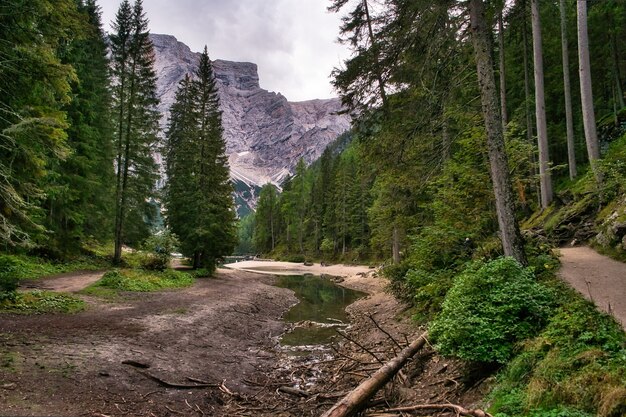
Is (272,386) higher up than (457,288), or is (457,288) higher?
(457,288)

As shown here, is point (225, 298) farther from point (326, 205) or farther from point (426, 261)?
point (326, 205)

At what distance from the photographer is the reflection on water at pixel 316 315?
13.8m

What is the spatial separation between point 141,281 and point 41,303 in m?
7.91

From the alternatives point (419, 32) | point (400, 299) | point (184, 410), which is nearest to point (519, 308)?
point (184, 410)

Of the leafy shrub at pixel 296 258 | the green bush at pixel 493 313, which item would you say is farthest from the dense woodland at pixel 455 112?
the leafy shrub at pixel 296 258

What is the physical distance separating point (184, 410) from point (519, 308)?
658 cm

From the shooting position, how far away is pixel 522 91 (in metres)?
29.4

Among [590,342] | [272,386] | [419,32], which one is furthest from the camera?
[419,32]

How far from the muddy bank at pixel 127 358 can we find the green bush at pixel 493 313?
16.2 ft

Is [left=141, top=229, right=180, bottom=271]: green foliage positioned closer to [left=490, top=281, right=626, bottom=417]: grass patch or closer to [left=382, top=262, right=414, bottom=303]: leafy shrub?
[left=382, top=262, right=414, bottom=303]: leafy shrub

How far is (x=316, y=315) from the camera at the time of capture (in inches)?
747

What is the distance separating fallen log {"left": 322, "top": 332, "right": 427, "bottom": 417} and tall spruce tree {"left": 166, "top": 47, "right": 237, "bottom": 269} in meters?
23.0

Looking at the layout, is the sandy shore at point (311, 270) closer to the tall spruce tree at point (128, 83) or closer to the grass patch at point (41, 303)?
the tall spruce tree at point (128, 83)

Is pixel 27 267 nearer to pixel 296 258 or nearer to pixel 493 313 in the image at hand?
pixel 493 313
